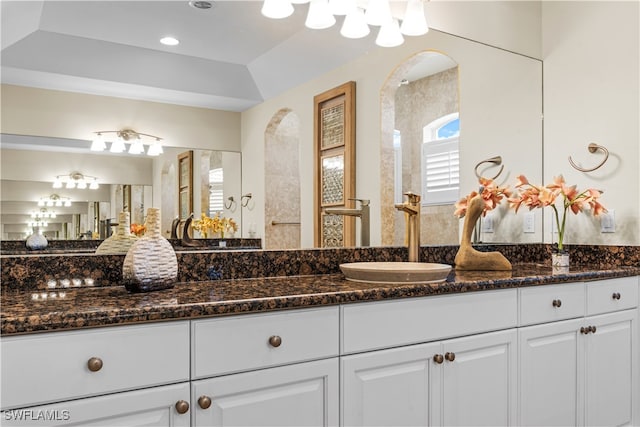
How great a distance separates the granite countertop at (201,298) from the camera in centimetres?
108

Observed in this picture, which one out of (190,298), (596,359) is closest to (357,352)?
(190,298)

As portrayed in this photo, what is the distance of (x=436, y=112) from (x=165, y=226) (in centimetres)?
145

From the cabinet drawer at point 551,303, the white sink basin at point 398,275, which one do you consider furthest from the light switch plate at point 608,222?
the white sink basin at point 398,275

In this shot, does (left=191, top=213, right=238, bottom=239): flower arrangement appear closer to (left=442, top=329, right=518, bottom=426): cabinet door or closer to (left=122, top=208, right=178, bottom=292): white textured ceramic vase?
(left=122, top=208, right=178, bottom=292): white textured ceramic vase

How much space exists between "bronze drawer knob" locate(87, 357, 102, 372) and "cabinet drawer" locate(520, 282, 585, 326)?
4.62 ft

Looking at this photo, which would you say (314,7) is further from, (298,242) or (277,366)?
(277,366)

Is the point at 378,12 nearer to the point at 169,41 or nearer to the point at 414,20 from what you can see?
the point at 414,20

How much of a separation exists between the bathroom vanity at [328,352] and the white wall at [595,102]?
43cm

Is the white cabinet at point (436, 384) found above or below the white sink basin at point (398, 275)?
below

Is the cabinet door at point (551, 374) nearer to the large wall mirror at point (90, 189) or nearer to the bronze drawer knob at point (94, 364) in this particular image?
the large wall mirror at point (90, 189)

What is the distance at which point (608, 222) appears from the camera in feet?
8.18

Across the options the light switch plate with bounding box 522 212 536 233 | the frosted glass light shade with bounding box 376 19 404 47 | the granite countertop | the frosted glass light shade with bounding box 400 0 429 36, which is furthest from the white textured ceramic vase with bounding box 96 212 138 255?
the light switch plate with bounding box 522 212 536 233

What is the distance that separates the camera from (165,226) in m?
1.73

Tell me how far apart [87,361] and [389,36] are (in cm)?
179
